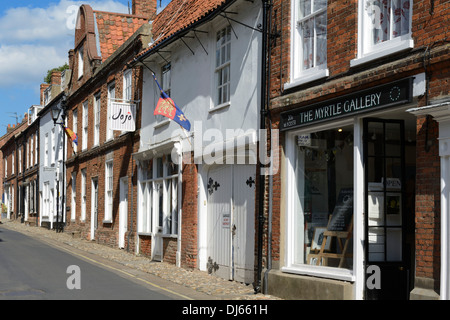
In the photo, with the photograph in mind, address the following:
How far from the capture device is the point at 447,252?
7430 millimetres

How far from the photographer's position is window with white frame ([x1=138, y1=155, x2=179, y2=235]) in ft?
55.3

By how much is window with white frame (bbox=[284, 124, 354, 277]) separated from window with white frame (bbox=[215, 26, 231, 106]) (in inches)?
132

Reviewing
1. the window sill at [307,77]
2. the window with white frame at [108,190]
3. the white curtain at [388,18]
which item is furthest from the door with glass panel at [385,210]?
the window with white frame at [108,190]

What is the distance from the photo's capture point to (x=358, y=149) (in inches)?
371

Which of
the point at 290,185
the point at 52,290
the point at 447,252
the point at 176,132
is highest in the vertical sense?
the point at 176,132

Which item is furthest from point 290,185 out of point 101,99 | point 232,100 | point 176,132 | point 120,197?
point 101,99

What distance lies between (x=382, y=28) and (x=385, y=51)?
0.57m

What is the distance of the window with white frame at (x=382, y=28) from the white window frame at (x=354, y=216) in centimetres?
113

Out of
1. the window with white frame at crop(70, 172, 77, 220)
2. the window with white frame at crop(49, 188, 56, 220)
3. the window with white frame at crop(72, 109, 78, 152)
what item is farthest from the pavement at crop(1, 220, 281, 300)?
the window with white frame at crop(49, 188, 56, 220)

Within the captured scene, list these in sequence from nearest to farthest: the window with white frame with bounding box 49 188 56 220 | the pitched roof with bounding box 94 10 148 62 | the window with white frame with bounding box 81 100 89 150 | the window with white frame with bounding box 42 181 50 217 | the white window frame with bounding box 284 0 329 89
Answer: the white window frame with bounding box 284 0 329 89 → the pitched roof with bounding box 94 10 148 62 → the window with white frame with bounding box 81 100 89 150 → the window with white frame with bounding box 49 188 56 220 → the window with white frame with bounding box 42 181 50 217

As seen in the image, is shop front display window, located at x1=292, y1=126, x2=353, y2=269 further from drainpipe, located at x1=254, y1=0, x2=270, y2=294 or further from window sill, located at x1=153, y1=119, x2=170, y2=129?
window sill, located at x1=153, y1=119, x2=170, y2=129

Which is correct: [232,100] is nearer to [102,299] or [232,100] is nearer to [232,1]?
[232,1]
